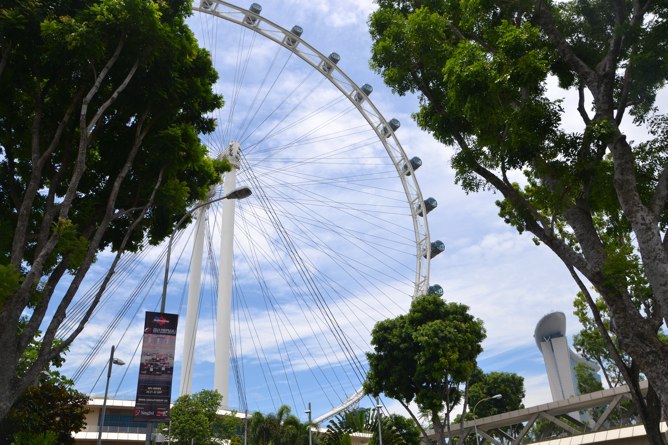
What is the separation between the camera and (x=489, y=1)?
15047 millimetres

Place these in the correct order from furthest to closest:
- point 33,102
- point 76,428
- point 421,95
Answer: point 76,428 → point 421,95 → point 33,102

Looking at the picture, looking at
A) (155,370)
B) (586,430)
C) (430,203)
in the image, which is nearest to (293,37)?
(430,203)

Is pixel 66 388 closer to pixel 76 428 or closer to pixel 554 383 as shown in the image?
pixel 76 428

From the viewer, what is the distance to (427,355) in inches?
1323

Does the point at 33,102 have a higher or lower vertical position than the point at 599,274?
higher

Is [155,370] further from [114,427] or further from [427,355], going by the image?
[114,427]

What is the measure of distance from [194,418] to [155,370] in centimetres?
2972

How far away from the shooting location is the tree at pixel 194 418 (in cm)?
4059

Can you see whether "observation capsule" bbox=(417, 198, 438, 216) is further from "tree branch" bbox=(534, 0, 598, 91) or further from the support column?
"tree branch" bbox=(534, 0, 598, 91)

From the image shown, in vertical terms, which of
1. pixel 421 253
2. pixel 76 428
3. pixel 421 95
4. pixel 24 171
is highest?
pixel 421 253

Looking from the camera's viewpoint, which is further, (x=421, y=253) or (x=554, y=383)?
(x=554, y=383)

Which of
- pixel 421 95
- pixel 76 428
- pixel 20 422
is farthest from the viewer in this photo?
pixel 76 428

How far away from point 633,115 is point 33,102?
1688 cm

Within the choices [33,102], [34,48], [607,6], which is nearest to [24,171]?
[33,102]
